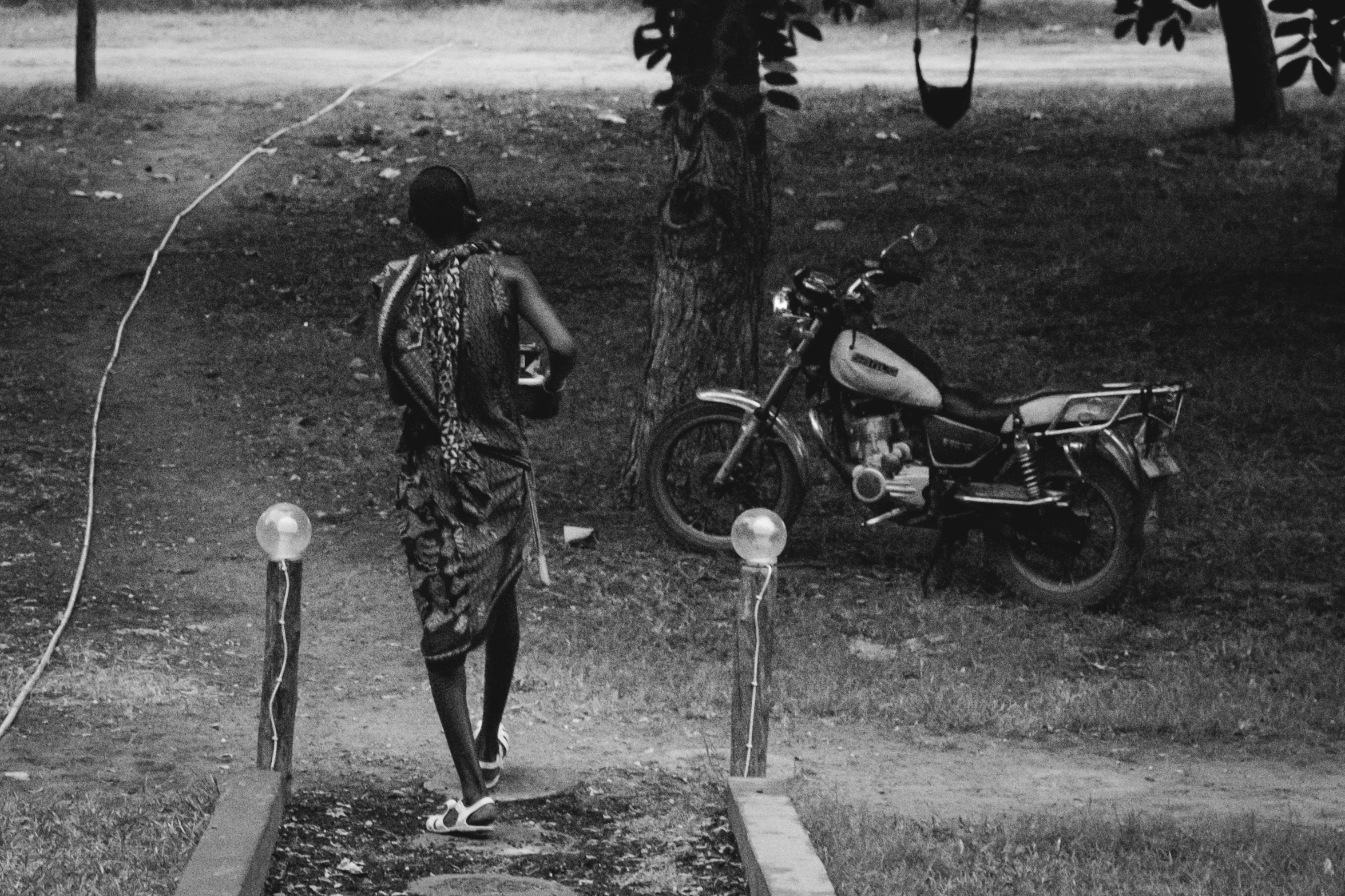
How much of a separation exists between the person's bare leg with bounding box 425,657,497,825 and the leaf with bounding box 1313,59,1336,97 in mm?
3920

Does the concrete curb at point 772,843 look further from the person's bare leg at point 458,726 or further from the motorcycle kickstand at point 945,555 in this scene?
the motorcycle kickstand at point 945,555

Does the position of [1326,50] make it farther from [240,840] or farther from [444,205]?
[240,840]

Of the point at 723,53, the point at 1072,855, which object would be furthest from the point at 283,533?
the point at 1072,855

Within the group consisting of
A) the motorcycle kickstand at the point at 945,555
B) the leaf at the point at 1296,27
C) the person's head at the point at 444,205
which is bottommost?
the motorcycle kickstand at the point at 945,555

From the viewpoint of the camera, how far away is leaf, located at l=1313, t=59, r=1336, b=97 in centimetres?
678

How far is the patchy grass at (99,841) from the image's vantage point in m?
4.68

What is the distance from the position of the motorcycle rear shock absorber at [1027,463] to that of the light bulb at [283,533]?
11.9ft

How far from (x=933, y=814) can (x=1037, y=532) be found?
8.75 ft

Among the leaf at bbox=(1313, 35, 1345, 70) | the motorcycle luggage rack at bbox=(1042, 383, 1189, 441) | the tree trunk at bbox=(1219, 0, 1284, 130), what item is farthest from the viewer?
the tree trunk at bbox=(1219, 0, 1284, 130)

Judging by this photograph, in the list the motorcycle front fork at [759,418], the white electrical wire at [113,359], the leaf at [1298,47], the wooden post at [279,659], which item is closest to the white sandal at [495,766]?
the wooden post at [279,659]

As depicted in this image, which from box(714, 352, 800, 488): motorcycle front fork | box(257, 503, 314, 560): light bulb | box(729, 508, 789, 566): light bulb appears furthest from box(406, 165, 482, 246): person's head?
box(714, 352, 800, 488): motorcycle front fork

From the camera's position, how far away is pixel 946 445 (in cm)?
799

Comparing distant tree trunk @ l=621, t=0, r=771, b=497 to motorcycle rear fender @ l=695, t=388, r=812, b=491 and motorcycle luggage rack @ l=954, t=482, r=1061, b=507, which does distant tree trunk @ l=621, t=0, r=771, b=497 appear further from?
motorcycle luggage rack @ l=954, t=482, r=1061, b=507

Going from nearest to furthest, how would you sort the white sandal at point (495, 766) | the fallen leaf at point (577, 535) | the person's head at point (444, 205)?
the person's head at point (444, 205) < the white sandal at point (495, 766) < the fallen leaf at point (577, 535)
